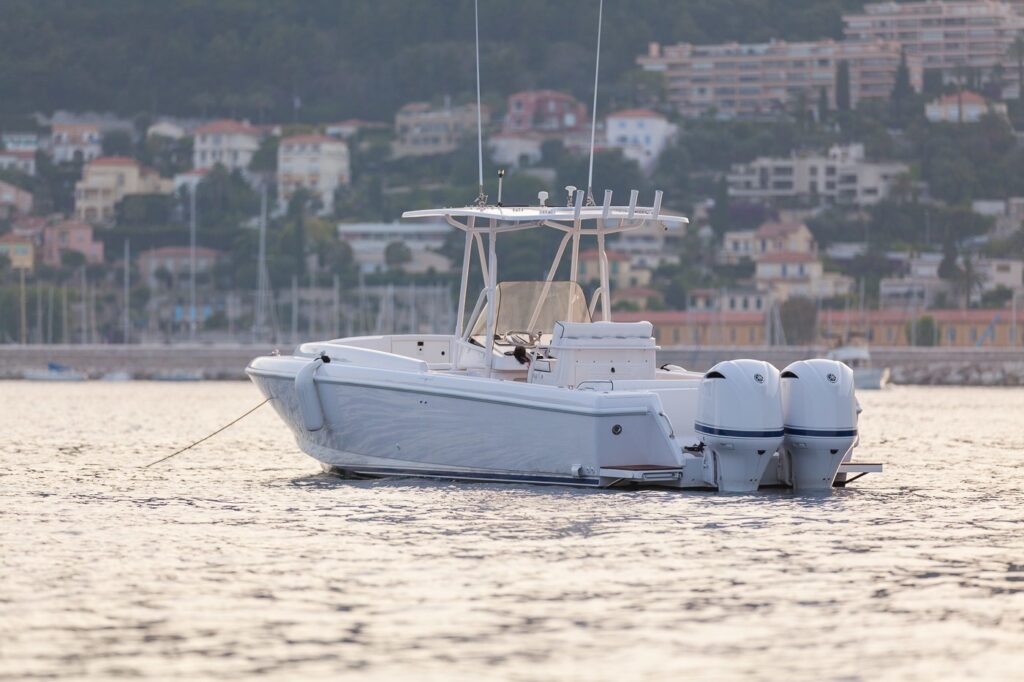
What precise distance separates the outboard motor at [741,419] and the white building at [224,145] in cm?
14848

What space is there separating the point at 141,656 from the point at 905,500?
27.4ft

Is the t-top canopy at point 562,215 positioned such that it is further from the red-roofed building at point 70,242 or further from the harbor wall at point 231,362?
the red-roofed building at point 70,242

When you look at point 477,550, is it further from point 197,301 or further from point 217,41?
point 217,41

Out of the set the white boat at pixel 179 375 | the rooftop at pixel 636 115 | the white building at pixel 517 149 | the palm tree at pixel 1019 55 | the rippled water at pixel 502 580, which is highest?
the palm tree at pixel 1019 55

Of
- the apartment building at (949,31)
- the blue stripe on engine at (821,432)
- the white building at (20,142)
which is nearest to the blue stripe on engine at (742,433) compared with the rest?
the blue stripe on engine at (821,432)

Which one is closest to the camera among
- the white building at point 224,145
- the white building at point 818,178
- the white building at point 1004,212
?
the white building at point 1004,212

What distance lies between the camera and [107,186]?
6024 inches

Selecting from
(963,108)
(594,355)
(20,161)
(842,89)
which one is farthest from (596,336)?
(842,89)

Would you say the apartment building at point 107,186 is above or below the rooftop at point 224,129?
below

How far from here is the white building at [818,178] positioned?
5797 inches

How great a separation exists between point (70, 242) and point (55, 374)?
63526 mm

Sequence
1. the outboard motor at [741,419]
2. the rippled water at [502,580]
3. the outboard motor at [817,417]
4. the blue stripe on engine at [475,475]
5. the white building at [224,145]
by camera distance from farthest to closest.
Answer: the white building at [224,145] → the blue stripe on engine at [475,475] → the outboard motor at [817,417] → the outboard motor at [741,419] → the rippled water at [502,580]

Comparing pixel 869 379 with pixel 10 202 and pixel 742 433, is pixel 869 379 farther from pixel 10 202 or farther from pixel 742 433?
pixel 10 202

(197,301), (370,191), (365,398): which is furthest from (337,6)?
(365,398)
